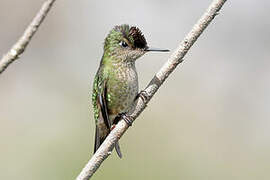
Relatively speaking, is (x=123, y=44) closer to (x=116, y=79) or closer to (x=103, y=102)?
(x=116, y=79)

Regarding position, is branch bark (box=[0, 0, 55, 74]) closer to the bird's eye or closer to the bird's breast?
the bird's breast

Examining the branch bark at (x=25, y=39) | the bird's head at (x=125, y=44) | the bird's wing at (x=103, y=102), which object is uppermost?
the bird's head at (x=125, y=44)

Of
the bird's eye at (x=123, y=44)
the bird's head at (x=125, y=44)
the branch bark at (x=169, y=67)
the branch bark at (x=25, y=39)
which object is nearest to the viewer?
the branch bark at (x=25, y=39)

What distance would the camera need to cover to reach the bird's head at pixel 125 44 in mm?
3373

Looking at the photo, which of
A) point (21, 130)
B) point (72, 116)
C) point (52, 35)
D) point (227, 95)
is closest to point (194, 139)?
point (227, 95)

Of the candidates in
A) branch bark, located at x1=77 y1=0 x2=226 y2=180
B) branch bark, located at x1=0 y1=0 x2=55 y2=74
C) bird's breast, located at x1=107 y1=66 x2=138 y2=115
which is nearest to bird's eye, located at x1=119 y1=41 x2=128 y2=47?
bird's breast, located at x1=107 y1=66 x2=138 y2=115

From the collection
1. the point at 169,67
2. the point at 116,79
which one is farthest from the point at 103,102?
the point at 169,67

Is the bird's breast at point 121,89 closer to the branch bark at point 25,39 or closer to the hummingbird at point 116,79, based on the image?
the hummingbird at point 116,79

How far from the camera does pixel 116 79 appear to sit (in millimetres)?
3570

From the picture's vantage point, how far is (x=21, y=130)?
807cm

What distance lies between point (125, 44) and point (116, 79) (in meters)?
0.24

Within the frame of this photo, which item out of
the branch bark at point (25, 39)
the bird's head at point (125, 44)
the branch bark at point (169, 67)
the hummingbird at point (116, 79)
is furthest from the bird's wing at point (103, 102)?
the branch bark at point (25, 39)

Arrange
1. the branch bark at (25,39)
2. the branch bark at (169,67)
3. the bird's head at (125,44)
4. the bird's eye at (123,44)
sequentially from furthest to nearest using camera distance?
the bird's eye at (123,44) → the bird's head at (125,44) → the branch bark at (169,67) → the branch bark at (25,39)

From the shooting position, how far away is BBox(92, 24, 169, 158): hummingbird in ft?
11.3
